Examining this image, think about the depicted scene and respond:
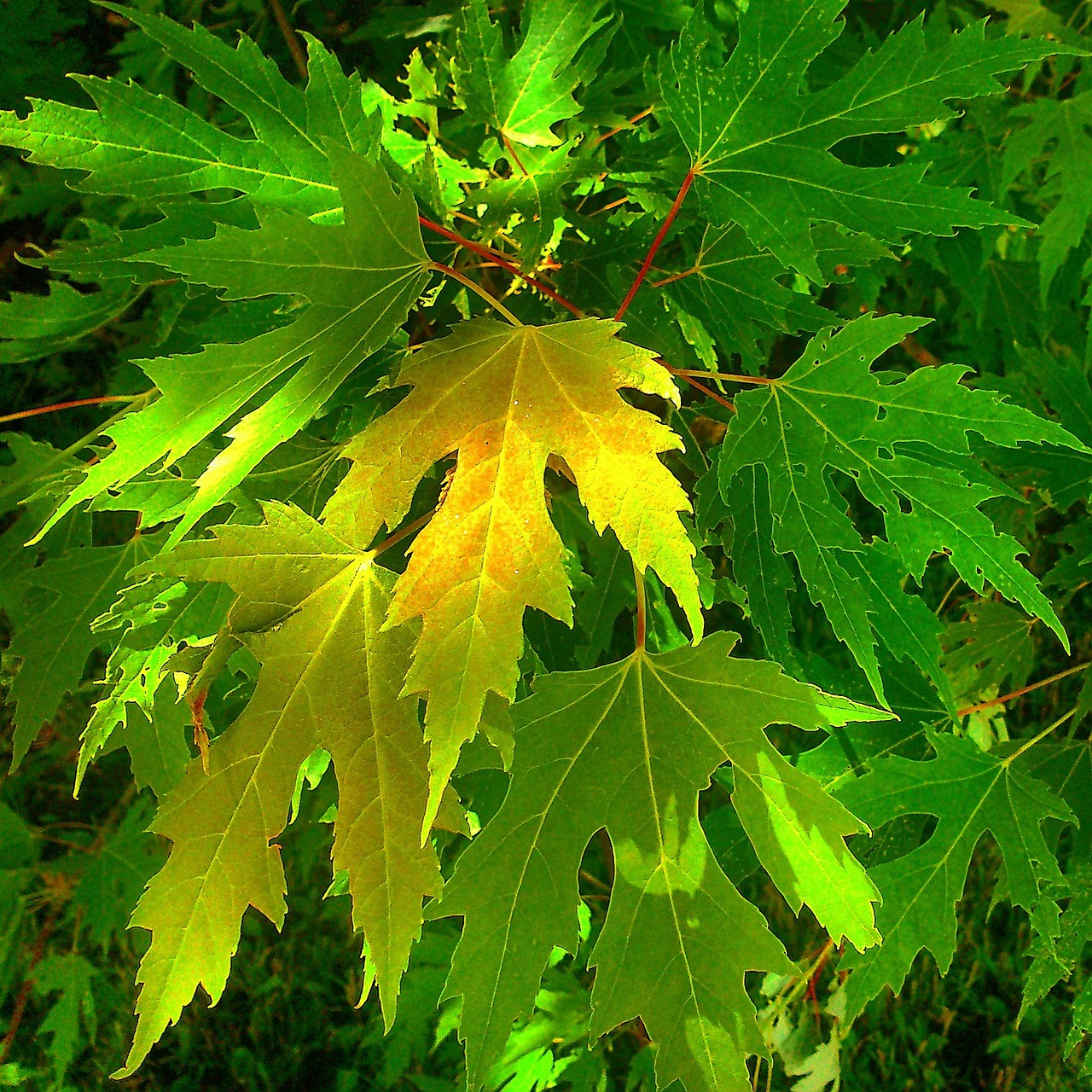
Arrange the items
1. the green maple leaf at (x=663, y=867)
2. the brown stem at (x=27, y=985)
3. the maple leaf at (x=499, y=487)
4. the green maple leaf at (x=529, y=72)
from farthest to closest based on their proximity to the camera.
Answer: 1. the brown stem at (x=27, y=985)
2. the green maple leaf at (x=529, y=72)
3. the green maple leaf at (x=663, y=867)
4. the maple leaf at (x=499, y=487)

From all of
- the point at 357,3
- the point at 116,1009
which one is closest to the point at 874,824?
the point at 357,3

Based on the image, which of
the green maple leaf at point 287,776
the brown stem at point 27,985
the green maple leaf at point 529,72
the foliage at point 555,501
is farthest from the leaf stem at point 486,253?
the brown stem at point 27,985

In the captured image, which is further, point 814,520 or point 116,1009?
point 116,1009

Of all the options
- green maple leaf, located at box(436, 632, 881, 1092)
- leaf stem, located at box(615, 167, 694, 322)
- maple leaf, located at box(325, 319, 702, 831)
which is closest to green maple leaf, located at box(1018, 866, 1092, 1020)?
green maple leaf, located at box(436, 632, 881, 1092)

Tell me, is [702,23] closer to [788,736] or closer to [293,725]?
[293,725]

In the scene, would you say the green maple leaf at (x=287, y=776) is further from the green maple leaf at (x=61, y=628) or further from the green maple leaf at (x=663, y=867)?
the green maple leaf at (x=61, y=628)

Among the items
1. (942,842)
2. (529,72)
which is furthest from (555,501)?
(942,842)
